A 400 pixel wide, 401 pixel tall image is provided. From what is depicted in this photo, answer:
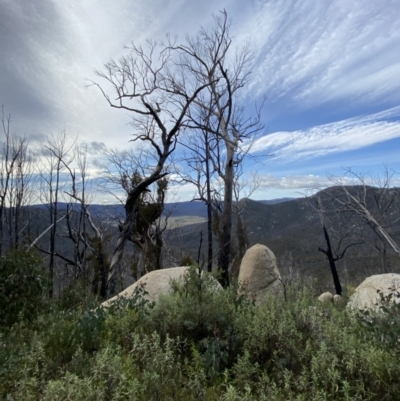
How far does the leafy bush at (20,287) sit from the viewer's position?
14.2 ft

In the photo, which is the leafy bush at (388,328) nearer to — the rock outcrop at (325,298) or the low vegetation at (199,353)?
the low vegetation at (199,353)

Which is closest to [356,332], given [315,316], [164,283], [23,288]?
[315,316]

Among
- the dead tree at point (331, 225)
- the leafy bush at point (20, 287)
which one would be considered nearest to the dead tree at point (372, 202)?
the dead tree at point (331, 225)

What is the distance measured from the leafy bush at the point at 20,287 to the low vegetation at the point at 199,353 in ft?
0.10

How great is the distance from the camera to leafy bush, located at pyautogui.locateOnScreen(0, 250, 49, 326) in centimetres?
432

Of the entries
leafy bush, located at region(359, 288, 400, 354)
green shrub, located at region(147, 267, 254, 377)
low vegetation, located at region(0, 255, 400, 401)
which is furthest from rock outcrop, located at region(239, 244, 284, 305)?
leafy bush, located at region(359, 288, 400, 354)

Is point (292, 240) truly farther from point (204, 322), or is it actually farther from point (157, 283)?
point (204, 322)

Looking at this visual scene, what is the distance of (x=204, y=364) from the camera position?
3098mm

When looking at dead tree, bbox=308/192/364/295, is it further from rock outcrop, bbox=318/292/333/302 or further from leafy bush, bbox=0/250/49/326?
leafy bush, bbox=0/250/49/326

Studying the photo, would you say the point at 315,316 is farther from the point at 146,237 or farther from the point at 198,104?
the point at 146,237

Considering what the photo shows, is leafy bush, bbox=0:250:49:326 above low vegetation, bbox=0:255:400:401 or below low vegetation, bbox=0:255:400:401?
above

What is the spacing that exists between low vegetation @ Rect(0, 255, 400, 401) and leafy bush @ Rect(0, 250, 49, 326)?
1.2 inches

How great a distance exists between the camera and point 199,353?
3395 mm

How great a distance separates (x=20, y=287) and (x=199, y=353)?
2788mm
